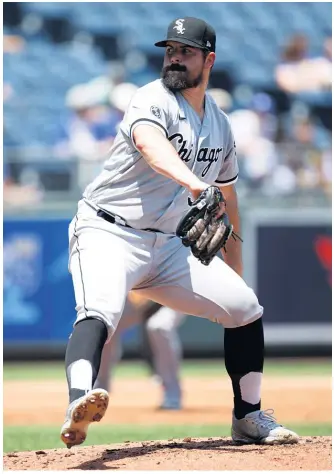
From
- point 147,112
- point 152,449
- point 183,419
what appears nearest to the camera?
point 147,112

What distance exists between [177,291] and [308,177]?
24.8 feet

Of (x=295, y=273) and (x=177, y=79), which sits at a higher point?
(x=177, y=79)

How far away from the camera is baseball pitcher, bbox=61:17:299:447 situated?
159 inches

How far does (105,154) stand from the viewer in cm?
1102

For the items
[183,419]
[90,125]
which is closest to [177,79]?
[183,419]

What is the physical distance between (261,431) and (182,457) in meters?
0.51

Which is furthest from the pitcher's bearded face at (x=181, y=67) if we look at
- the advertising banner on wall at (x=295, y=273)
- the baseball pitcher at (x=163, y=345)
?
the advertising banner on wall at (x=295, y=273)

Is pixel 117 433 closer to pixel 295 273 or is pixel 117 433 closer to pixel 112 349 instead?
pixel 112 349

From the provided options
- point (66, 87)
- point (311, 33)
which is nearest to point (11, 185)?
point (66, 87)

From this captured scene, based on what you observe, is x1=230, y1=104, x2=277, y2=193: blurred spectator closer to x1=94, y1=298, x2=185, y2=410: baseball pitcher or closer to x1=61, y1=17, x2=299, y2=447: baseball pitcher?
x1=94, y1=298, x2=185, y2=410: baseball pitcher

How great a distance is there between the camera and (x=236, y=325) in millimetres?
4555

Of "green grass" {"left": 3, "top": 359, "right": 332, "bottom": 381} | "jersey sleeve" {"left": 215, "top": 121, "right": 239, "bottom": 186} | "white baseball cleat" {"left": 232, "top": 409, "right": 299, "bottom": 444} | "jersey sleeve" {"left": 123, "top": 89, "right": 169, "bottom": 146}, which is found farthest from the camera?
"green grass" {"left": 3, "top": 359, "right": 332, "bottom": 381}

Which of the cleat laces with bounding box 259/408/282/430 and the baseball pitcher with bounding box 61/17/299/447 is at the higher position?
the baseball pitcher with bounding box 61/17/299/447

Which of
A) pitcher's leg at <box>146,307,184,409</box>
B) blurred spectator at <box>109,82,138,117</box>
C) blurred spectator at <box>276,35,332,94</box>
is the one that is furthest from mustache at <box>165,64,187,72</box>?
blurred spectator at <box>276,35,332,94</box>
